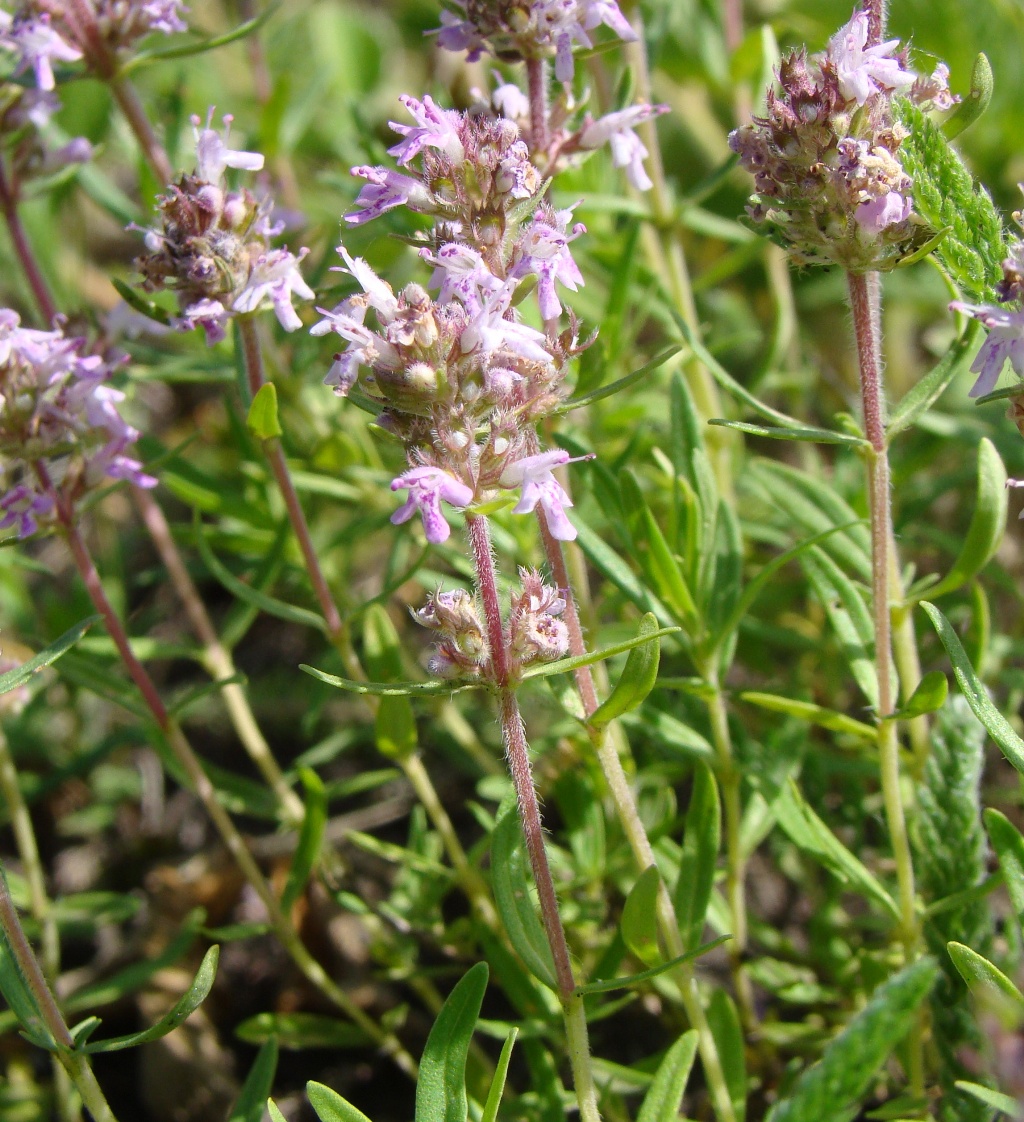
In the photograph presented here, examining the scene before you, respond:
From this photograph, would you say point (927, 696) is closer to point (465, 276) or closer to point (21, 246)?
point (465, 276)

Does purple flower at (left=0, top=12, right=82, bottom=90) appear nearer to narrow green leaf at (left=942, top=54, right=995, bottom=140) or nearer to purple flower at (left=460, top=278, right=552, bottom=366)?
purple flower at (left=460, top=278, right=552, bottom=366)

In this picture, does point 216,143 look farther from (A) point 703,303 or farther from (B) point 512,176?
(A) point 703,303

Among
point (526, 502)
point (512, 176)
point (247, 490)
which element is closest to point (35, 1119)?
point (247, 490)

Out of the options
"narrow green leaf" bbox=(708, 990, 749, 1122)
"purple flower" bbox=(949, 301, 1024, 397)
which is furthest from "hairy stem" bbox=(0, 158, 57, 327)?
"narrow green leaf" bbox=(708, 990, 749, 1122)

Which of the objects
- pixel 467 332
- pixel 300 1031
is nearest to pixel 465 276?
pixel 467 332

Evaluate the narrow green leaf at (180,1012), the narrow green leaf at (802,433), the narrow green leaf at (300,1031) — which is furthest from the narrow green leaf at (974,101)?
the narrow green leaf at (300,1031)

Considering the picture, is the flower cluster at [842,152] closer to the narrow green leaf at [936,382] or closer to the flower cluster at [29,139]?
the narrow green leaf at [936,382]
